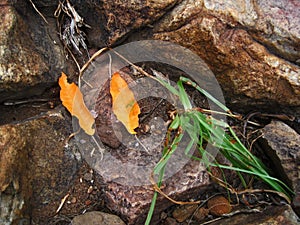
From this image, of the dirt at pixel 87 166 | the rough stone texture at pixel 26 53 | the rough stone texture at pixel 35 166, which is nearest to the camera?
the rough stone texture at pixel 35 166

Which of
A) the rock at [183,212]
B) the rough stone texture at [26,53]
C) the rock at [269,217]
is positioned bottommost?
the rock at [183,212]

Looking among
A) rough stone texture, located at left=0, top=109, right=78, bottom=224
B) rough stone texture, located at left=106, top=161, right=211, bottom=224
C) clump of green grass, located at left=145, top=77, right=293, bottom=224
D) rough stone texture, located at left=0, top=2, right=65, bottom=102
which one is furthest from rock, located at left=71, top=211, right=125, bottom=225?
rough stone texture, located at left=0, top=2, right=65, bottom=102

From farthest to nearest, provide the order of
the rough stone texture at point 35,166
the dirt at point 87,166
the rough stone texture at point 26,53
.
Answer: the dirt at point 87,166 < the rough stone texture at point 26,53 < the rough stone texture at point 35,166

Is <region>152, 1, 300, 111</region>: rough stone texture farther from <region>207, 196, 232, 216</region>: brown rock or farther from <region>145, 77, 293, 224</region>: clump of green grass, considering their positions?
<region>207, 196, 232, 216</region>: brown rock

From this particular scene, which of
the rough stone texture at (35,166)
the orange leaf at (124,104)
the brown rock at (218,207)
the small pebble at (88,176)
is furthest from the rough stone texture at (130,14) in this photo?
the brown rock at (218,207)

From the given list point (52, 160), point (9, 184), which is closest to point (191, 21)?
point (52, 160)

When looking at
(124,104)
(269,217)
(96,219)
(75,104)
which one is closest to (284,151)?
(269,217)

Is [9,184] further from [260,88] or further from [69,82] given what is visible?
[260,88]

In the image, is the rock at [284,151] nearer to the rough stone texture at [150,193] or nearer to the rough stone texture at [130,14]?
the rough stone texture at [150,193]
